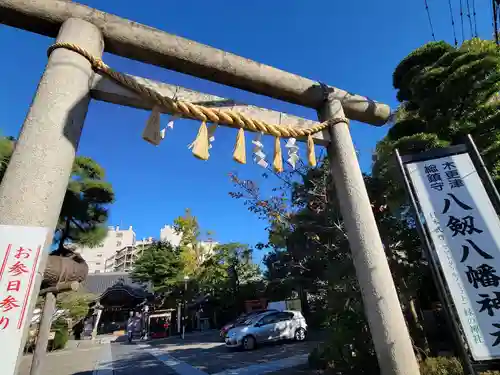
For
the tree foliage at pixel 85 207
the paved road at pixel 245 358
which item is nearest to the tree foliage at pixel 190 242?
the paved road at pixel 245 358

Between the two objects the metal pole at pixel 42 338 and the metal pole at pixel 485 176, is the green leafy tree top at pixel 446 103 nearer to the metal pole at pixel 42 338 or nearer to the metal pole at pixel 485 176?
the metal pole at pixel 485 176

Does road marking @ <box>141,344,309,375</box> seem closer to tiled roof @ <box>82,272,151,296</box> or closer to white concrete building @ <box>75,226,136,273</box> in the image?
tiled roof @ <box>82,272,151,296</box>

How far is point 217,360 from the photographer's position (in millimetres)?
10562

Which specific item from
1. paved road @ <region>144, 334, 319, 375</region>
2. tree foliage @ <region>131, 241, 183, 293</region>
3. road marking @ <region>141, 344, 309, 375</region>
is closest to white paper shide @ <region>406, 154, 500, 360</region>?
road marking @ <region>141, 344, 309, 375</region>

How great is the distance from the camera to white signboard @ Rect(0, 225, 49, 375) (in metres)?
1.43

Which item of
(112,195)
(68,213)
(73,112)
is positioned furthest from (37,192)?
(112,195)

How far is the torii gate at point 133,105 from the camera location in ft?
5.71

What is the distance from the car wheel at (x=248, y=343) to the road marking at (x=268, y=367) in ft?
10.5

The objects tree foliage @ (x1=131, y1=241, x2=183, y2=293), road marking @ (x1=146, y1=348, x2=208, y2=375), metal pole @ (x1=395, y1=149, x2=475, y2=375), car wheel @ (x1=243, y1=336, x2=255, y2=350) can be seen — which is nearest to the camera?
metal pole @ (x1=395, y1=149, x2=475, y2=375)

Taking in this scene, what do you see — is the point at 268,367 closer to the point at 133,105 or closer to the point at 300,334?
the point at 300,334

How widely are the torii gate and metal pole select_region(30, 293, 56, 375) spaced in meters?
4.19

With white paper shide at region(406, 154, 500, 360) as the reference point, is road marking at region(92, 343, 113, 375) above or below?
below

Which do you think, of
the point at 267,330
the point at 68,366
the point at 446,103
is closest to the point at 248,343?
the point at 267,330

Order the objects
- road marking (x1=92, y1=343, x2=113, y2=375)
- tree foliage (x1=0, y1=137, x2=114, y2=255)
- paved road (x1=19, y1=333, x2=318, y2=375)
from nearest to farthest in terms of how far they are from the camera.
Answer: tree foliage (x1=0, y1=137, x2=114, y2=255) → paved road (x1=19, y1=333, x2=318, y2=375) → road marking (x1=92, y1=343, x2=113, y2=375)
